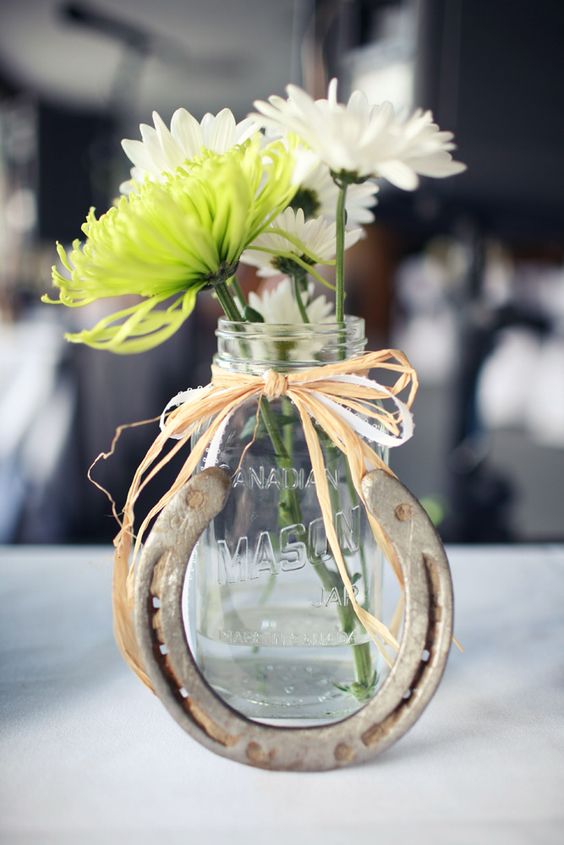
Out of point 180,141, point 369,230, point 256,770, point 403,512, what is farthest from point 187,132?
point 369,230

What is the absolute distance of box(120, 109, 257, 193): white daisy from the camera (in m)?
0.45

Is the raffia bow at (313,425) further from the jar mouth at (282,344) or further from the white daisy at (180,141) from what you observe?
the white daisy at (180,141)

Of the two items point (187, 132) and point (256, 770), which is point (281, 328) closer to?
point (187, 132)

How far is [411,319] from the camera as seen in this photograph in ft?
8.66

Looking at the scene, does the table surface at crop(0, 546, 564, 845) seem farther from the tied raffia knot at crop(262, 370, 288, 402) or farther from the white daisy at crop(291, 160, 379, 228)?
the white daisy at crop(291, 160, 379, 228)

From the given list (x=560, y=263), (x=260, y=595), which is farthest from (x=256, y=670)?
(x=560, y=263)

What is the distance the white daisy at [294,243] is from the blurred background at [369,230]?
162 centimetres

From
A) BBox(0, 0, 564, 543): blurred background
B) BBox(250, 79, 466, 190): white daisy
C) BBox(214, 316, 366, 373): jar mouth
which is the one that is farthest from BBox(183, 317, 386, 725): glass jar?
BBox(0, 0, 564, 543): blurred background

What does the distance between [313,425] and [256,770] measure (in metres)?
0.18

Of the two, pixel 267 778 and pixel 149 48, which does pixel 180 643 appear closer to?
pixel 267 778

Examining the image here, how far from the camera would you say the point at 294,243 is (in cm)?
47

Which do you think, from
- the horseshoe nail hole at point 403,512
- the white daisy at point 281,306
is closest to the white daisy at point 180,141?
the white daisy at point 281,306

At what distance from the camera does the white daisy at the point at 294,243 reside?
1.56 ft

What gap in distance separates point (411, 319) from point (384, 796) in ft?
7.56
